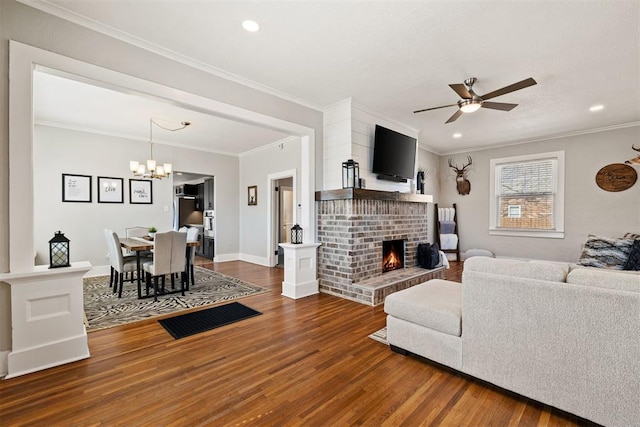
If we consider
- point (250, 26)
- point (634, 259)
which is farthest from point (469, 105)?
point (634, 259)

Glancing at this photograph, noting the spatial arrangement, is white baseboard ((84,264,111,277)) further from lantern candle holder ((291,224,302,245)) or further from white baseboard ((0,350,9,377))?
lantern candle holder ((291,224,302,245))

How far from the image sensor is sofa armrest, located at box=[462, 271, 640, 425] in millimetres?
1456

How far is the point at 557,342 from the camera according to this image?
1626mm

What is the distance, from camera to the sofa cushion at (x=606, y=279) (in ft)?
4.91

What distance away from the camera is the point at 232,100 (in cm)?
334

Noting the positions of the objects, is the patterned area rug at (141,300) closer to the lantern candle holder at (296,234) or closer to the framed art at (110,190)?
the lantern candle holder at (296,234)

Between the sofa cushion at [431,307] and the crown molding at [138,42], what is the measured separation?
9.67 ft

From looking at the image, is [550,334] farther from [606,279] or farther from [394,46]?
[394,46]

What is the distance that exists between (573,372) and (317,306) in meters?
2.52

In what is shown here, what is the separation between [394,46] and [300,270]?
2935 millimetres

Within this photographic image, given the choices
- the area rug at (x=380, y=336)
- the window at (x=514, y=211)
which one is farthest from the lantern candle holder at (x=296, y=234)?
the window at (x=514, y=211)

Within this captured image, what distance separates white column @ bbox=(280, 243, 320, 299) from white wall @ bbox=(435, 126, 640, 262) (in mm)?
4629

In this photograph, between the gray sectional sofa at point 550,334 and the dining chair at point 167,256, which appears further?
the dining chair at point 167,256

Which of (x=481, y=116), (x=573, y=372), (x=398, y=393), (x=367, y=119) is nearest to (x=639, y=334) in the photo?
(x=573, y=372)
